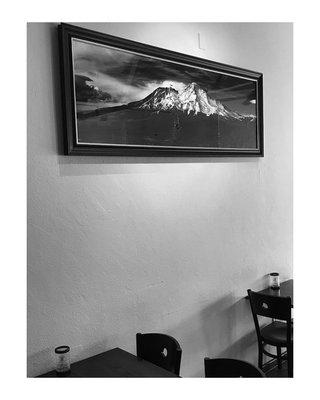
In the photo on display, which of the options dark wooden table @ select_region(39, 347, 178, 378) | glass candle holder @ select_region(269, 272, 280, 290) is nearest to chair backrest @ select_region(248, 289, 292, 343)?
glass candle holder @ select_region(269, 272, 280, 290)

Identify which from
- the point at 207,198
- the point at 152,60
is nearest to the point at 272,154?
the point at 207,198

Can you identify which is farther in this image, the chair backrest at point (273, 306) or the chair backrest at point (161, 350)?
the chair backrest at point (273, 306)

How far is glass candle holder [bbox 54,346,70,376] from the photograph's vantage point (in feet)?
6.88

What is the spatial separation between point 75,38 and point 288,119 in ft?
7.21

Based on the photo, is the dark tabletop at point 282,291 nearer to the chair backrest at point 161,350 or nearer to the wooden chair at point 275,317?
the wooden chair at point 275,317

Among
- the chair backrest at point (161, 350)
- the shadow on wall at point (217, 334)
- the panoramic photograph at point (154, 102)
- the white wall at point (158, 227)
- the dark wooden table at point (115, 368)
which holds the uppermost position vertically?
the panoramic photograph at point (154, 102)

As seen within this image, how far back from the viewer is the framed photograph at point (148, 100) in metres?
2.25

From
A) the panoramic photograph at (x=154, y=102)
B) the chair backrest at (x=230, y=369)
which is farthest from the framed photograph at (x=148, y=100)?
the chair backrest at (x=230, y=369)

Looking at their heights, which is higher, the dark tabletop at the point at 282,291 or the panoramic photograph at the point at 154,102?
the panoramic photograph at the point at 154,102

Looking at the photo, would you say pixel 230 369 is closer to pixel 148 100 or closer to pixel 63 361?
pixel 63 361

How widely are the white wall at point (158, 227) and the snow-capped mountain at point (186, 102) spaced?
298mm

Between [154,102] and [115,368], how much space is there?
154cm

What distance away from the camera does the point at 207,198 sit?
3025 millimetres

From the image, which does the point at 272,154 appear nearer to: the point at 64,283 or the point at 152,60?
the point at 152,60
